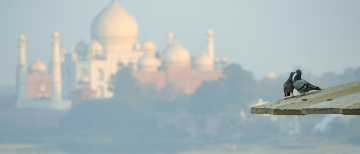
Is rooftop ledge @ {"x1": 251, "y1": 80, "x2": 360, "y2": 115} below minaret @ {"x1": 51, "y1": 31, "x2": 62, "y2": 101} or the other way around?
below

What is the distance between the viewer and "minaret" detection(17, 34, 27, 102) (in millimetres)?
29547

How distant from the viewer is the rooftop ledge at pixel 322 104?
113 inches

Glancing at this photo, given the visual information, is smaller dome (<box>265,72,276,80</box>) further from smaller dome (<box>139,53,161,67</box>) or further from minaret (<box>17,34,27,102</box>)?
minaret (<box>17,34,27,102</box>)

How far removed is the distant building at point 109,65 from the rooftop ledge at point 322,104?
25.3 meters

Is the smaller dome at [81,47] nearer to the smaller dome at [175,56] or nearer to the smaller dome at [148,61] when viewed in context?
the smaller dome at [148,61]

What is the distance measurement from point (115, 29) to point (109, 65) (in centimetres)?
155

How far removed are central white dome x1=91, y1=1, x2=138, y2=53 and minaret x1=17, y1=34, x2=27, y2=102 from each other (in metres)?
3.24

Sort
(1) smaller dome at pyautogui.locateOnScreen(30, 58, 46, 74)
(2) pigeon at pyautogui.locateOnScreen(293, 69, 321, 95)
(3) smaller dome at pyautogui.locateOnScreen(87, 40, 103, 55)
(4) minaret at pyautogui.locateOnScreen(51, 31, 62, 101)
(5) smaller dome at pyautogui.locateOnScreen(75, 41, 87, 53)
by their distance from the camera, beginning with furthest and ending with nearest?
1. (5) smaller dome at pyautogui.locateOnScreen(75, 41, 87, 53)
2. (1) smaller dome at pyautogui.locateOnScreen(30, 58, 46, 74)
3. (3) smaller dome at pyautogui.locateOnScreen(87, 40, 103, 55)
4. (4) minaret at pyautogui.locateOnScreen(51, 31, 62, 101)
5. (2) pigeon at pyautogui.locateOnScreen(293, 69, 321, 95)

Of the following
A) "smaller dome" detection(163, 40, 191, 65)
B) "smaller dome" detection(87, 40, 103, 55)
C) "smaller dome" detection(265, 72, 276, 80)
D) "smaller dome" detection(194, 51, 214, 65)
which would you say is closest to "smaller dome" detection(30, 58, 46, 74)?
"smaller dome" detection(87, 40, 103, 55)

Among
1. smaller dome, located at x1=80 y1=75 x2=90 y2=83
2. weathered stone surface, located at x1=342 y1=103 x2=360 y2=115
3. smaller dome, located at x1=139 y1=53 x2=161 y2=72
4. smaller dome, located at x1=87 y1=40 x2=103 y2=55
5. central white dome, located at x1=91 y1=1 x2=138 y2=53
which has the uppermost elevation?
central white dome, located at x1=91 y1=1 x2=138 y2=53

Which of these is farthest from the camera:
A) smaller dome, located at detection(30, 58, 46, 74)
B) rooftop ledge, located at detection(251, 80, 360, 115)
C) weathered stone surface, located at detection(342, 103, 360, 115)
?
smaller dome, located at detection(30, 58, 46, 74)

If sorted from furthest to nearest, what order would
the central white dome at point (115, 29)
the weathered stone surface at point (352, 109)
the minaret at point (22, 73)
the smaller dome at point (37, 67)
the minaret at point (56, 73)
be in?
the central white dome at point (115, 29) < the smaller dome at point (37, 67) < the minaret at point (22, 73) < the minaret at point (56, 73) < the weathered stone surface at point (352, 109)

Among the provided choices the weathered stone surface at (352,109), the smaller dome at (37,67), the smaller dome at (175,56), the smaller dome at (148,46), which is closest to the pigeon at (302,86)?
the weathered stone surface at (352,109)

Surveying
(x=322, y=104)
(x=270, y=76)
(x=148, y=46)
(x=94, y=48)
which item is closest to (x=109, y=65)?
(x=94, y=48)
